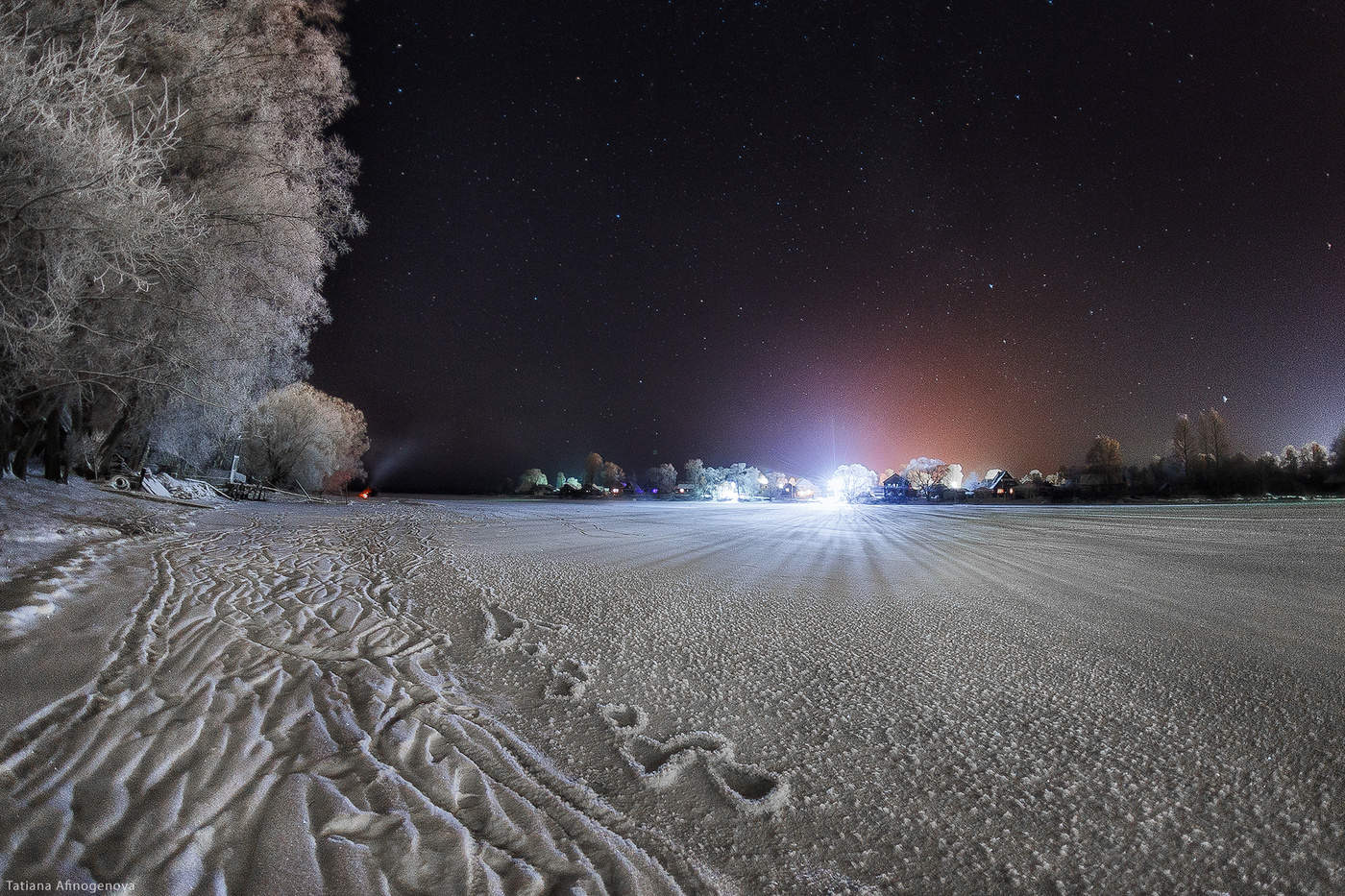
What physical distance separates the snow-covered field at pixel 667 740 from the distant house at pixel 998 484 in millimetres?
64710

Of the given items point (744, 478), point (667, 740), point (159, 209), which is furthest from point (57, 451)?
Result: point (744, 478)

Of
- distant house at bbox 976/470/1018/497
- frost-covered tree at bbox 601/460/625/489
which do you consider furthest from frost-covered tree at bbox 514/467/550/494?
distant house at bbox 976/470/1018/497

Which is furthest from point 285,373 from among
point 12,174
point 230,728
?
point 230,728

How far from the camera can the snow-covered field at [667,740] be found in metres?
2.35

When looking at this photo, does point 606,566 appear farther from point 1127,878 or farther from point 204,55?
point 204,55

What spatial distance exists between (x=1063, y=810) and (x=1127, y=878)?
44 centimetres

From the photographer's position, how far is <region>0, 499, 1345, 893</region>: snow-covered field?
7.71ft

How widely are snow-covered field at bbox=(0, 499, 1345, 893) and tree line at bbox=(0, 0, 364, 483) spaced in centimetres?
450

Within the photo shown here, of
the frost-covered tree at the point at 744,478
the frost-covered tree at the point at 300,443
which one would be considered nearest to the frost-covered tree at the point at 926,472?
the frost-covered tree at the point at 744,478

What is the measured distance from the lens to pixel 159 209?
8.62 metres

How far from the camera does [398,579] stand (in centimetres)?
845

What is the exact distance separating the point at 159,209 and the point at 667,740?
10993 mm

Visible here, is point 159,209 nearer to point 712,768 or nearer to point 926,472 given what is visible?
point 712,768

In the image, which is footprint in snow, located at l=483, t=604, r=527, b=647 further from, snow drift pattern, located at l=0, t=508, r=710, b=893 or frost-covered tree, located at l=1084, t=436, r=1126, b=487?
frost-covered tree, located at l=1084, t=436, r=1126, b=487
